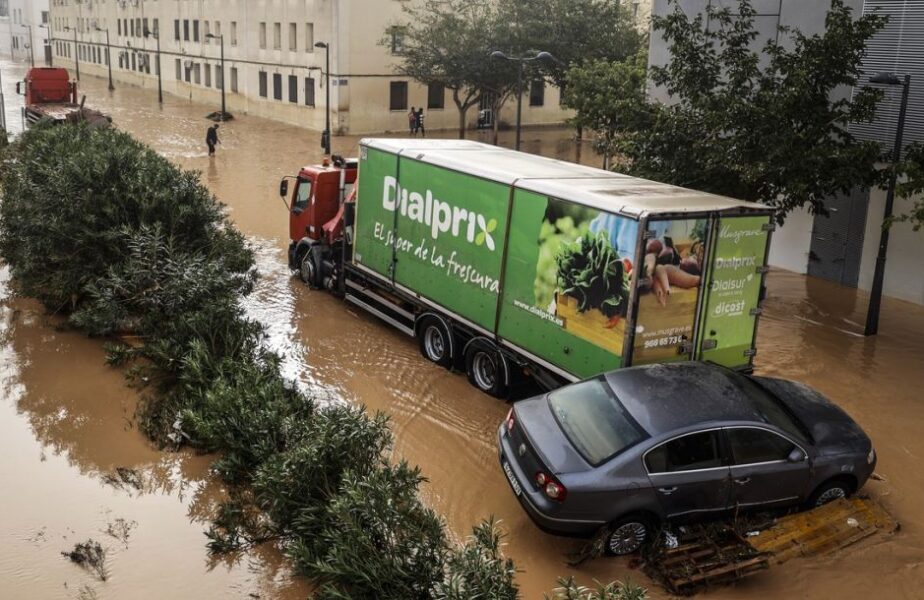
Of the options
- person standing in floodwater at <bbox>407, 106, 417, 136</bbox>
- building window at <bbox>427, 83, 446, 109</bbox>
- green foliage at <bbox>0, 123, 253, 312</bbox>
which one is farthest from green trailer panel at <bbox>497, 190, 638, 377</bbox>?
building window at <bbox>427, 83, 446, 109</bbox>

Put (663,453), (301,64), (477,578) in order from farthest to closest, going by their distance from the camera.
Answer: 1. (301,64)
2. (663,453)
3. (477,578)

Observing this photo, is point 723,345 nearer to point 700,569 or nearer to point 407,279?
point 700,569

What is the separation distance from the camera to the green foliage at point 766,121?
45.3 feet

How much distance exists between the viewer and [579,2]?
3547 cm

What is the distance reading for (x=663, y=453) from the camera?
25.3 feet

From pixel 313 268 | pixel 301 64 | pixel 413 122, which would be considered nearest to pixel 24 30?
pixel 301 64

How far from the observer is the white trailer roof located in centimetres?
946

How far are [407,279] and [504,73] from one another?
25.7 m

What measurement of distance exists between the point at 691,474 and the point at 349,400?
5.12 m

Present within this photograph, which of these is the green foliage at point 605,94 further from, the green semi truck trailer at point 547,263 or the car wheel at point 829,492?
the car wheel at point 829,492

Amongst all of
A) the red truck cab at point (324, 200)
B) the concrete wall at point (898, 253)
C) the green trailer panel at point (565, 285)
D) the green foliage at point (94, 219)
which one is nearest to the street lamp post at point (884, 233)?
the concrete wall at point (898, 253)

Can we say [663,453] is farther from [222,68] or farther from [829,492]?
[222,68]

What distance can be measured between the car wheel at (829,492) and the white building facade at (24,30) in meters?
97.9

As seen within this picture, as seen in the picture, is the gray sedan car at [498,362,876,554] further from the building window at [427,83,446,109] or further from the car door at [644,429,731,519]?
the building window at [427,83,446,109]
